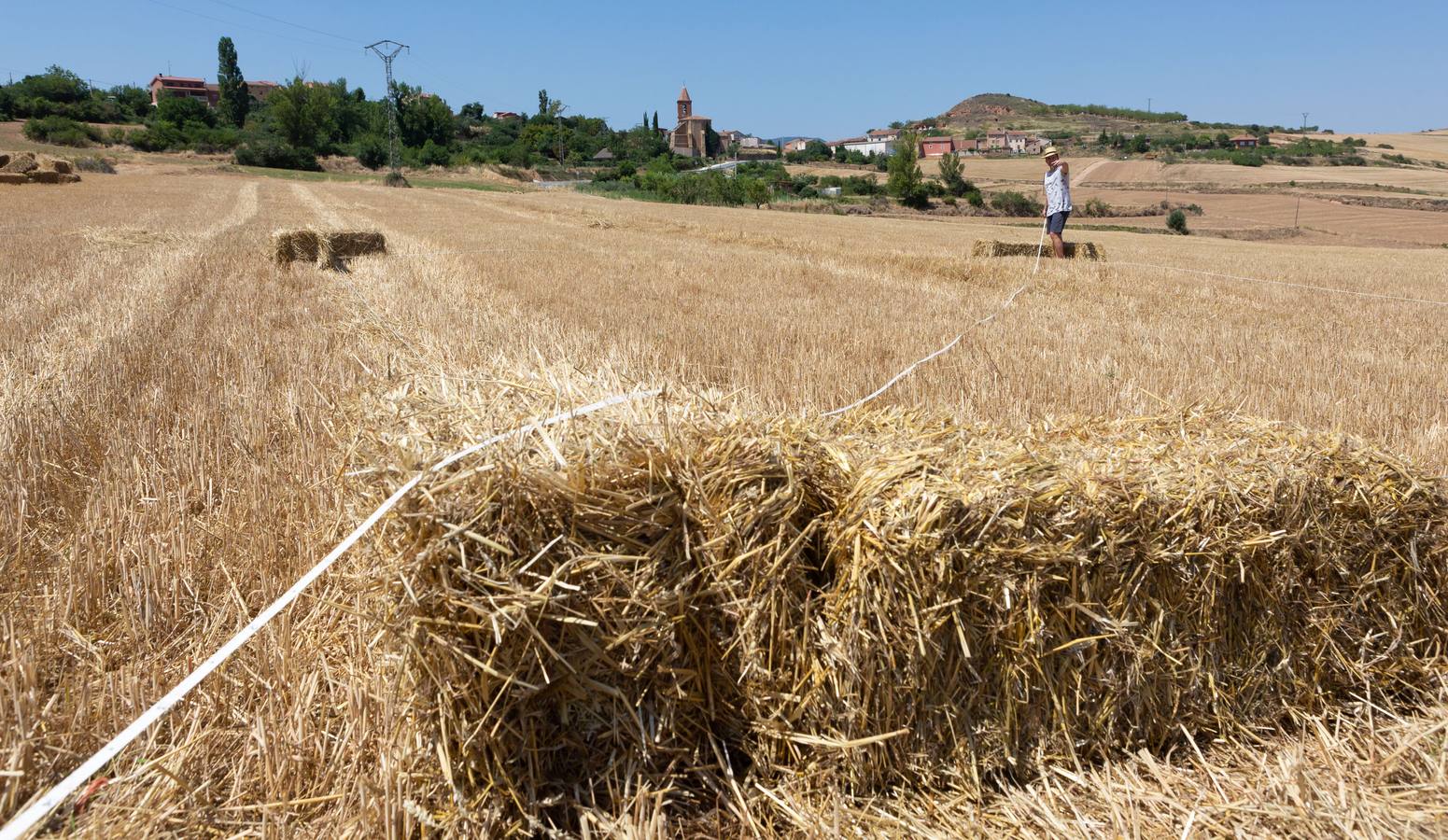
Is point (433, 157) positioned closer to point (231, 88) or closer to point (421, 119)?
point (421, 119)

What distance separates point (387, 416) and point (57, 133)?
87.1 metres

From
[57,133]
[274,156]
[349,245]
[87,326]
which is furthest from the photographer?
[274,156]

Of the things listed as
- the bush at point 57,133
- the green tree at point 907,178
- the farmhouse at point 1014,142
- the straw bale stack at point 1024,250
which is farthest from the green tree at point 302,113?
the straw bale stack at point 1024,250

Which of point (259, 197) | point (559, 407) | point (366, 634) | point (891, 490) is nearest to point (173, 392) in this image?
point (366, 634)

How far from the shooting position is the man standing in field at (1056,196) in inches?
534

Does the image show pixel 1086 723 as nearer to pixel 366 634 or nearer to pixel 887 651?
pixel 887 651

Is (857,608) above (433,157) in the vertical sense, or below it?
below

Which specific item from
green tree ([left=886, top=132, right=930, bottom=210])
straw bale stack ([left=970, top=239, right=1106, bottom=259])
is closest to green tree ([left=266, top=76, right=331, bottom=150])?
green tree ([left=886, top=132, right=930, bottom=210])

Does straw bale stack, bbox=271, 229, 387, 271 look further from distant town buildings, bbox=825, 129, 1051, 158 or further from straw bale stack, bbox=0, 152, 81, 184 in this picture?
distant town buildings, bbox=825, 129, 1051, 158

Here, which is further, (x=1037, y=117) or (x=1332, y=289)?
(x=1037, y=117)

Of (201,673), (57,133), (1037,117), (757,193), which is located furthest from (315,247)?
(1037,117)

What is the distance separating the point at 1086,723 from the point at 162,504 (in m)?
3.62

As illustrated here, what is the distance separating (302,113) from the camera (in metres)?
88.8

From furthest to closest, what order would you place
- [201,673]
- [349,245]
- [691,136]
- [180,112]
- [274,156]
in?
[691,136] < [180,112] < [274,156] < [349,245] < [201,673]
